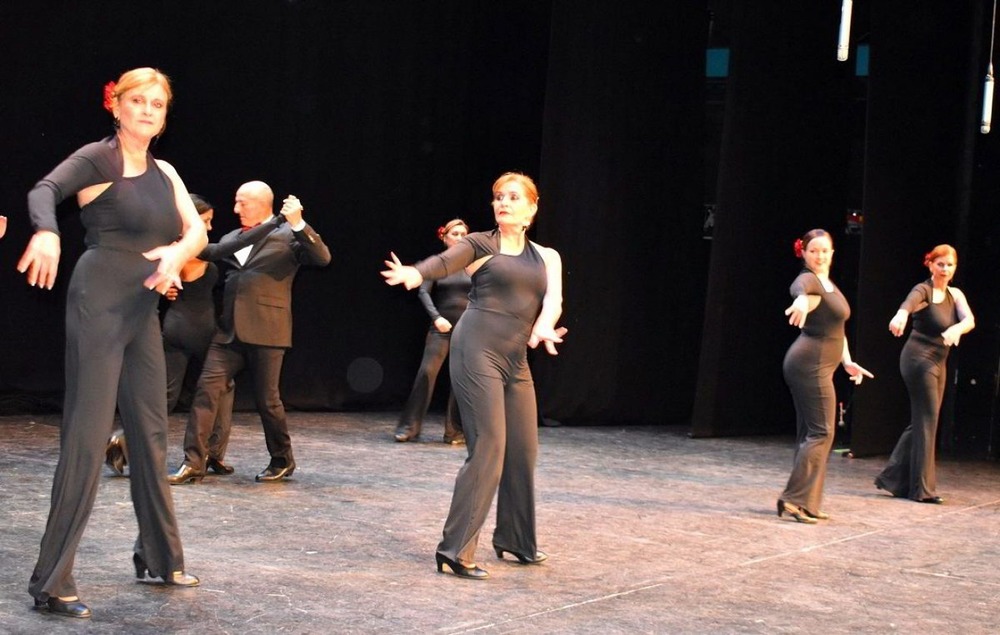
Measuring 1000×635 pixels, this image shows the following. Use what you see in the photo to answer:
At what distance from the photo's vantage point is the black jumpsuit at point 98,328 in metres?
3.95

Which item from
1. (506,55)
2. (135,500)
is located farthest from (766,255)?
(135,500)

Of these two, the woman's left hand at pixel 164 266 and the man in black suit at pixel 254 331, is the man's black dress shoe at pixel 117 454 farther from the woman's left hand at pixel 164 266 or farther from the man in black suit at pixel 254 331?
the woman's left hand at pixel 164 266

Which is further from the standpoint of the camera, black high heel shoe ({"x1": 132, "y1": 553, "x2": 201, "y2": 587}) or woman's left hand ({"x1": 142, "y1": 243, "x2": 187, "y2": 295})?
black high heel shoe ({"x1": 132, "y1": 553, "x2": 201, "y2": 587})

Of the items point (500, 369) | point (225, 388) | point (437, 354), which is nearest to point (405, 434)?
→ point (437, 354)

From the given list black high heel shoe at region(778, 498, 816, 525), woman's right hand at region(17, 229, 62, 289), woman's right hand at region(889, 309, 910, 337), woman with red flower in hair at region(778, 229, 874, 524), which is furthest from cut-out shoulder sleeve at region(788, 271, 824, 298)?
woman's right hand at region(17, 229, 62, 289)

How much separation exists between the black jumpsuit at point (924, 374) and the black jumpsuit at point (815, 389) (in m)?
1.09

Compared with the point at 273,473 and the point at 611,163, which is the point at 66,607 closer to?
the point at 273,473

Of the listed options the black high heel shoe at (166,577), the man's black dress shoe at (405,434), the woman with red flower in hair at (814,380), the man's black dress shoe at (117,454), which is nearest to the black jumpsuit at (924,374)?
the woman with red flower in hair at (814,380)

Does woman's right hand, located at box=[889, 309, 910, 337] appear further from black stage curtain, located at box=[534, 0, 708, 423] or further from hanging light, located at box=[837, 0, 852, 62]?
black stage curtain, located at box=[534, 0, 708, 423]

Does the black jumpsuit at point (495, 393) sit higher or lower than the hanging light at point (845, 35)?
lower

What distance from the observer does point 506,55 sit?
1147cm

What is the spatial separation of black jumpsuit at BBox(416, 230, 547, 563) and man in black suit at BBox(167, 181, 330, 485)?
1.82 metres

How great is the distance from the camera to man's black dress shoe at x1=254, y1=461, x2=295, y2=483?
693cm

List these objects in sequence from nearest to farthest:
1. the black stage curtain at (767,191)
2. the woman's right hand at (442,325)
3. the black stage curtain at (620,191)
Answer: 1. the woman's right hand at (442,325)
2. the black stage curtain at (767,191)
3. the black stage curtain at (620,191)
